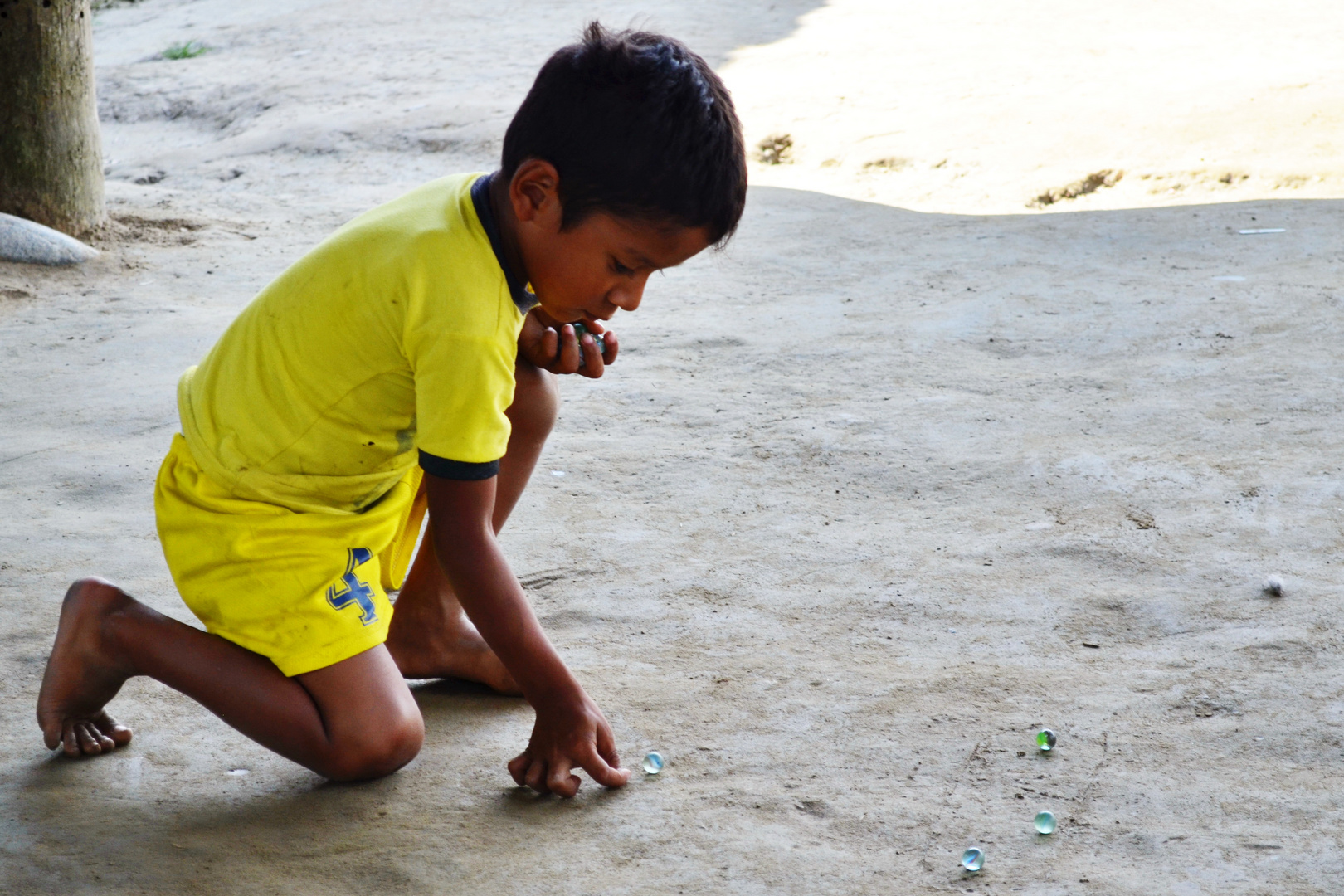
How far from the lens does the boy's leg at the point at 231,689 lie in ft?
6.11

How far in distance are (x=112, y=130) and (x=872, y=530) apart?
7.37 metres

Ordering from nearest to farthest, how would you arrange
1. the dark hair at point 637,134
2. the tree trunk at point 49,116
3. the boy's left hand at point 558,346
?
the dark hair at point 637,134 < the boy's left hand at point 558,346 < the tree trunk at point 49,116

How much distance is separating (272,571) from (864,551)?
1.26 m

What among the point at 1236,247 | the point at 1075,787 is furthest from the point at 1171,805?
the point at 1236,247

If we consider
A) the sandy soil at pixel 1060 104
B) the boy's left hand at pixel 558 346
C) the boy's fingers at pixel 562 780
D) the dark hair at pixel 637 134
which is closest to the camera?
the dark hair at pixel 637 134

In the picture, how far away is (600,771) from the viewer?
6.02 ft

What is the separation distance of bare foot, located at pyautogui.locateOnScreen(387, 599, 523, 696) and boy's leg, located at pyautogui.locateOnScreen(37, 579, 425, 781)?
269 mm

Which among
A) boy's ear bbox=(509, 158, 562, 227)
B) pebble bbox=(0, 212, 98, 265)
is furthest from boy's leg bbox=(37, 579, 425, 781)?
pebble bbox=(0, 212, 98, 265)

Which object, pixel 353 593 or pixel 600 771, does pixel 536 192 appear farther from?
pixel 600 771

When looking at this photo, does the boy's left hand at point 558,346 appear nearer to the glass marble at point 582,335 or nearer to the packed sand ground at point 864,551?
the glass marble at point 582,335

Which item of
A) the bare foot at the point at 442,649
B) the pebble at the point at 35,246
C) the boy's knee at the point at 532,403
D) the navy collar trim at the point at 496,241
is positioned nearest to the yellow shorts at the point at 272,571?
the bare foot at the point at 442,649

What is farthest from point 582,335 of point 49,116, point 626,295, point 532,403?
point 49,116

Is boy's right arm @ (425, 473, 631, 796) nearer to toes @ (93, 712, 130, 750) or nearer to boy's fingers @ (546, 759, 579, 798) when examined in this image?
boy's fingers @ (546, 759, 579, 798)

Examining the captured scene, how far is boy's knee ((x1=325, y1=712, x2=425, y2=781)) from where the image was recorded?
1.85m
